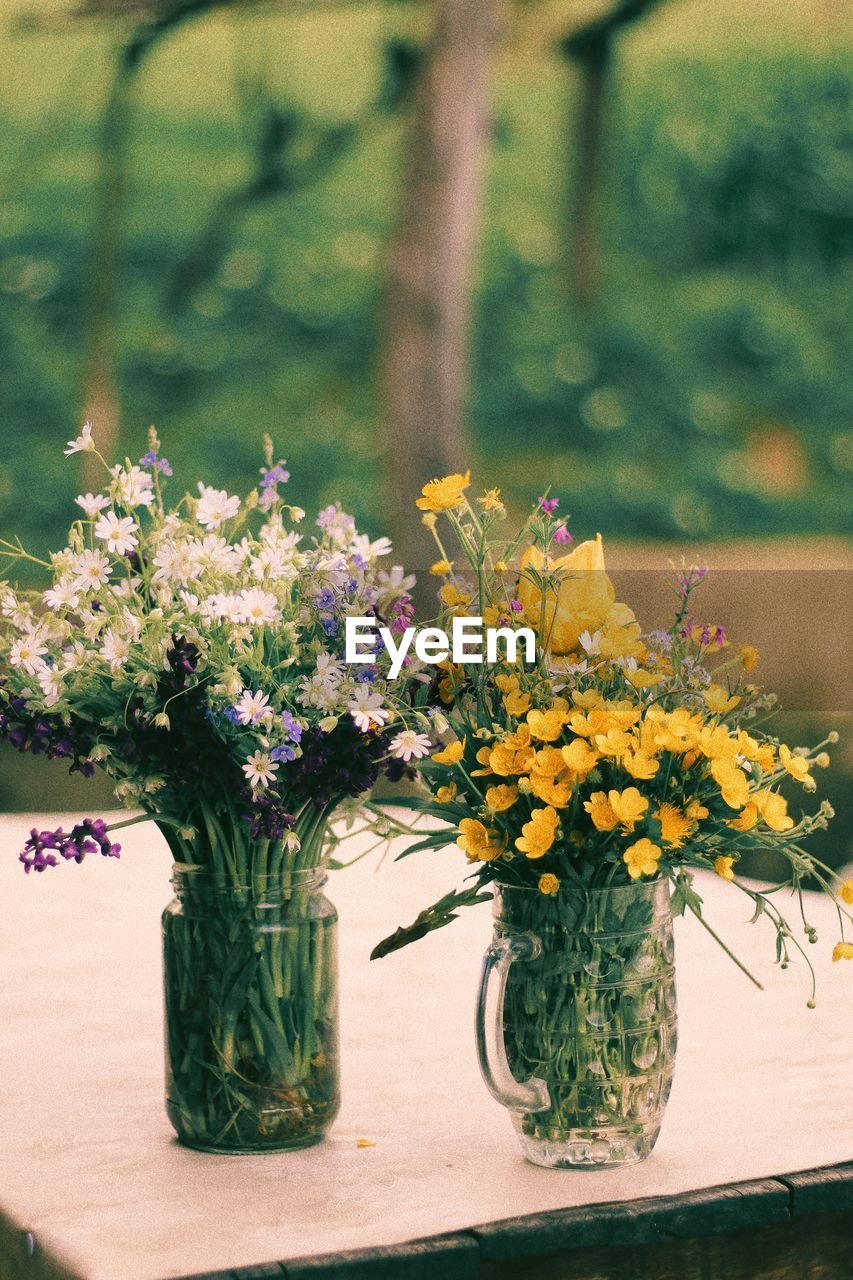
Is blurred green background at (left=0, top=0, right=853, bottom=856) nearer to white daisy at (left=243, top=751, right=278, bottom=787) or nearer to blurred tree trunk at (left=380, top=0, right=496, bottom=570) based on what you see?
blurred tree trunk at (left=380, top=0, right=496, bottom=570)

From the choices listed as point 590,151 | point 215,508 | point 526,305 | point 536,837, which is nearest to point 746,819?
point 536,837

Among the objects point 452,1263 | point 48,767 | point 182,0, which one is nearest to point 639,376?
point 182,0

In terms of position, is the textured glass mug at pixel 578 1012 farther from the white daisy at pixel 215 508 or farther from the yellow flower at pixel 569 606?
the white daisy at pixel 215 508

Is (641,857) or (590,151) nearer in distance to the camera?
(641,857)

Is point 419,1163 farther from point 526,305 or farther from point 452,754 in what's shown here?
point 526,305

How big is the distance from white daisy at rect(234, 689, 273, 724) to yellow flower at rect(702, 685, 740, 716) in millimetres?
233

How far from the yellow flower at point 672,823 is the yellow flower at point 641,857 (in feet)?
0.05

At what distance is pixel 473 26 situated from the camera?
5293 millimetres

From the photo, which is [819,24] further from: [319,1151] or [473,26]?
[319,1151]

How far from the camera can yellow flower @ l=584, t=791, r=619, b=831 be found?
2.74ft

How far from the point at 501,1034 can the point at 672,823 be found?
0.47ft

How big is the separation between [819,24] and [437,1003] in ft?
21.2

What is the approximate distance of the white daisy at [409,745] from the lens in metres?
0.88

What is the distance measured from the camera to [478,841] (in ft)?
2.85
